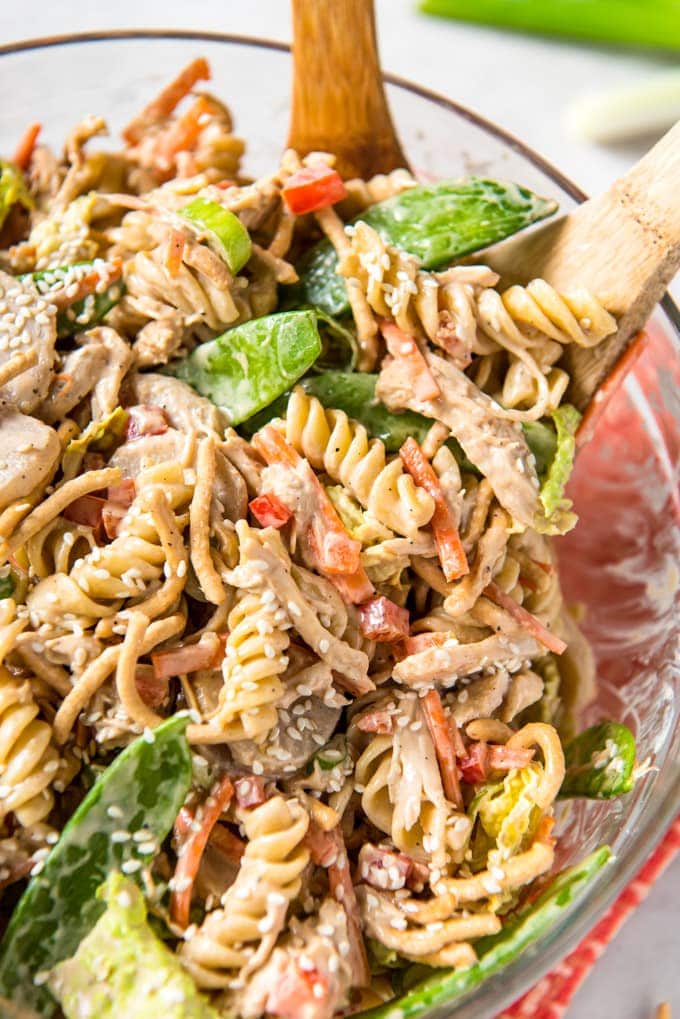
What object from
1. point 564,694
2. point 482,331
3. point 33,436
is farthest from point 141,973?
point 482,331

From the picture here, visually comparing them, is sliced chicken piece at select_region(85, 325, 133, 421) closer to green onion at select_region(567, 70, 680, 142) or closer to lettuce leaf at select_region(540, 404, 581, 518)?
lettuce leaf at select_region(540, 404, 581, 518)

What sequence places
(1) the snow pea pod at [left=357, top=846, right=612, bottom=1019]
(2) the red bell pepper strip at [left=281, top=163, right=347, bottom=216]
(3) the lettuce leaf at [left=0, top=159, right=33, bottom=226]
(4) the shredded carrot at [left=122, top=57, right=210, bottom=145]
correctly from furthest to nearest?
(4) the shredded carrot at [left=122, top=57, right=210, bottom=145] < (3) the lettuce leaf at [left=0, top=159, right=33, bottom=226] < (2) the red bell pepper strip at [left=281, top=163, right=347, bottom=216] < (1) the snow pea pod at [left=357, top=846, right=612, bottom=1019]

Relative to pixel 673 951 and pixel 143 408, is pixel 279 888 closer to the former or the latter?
pixel 143 408

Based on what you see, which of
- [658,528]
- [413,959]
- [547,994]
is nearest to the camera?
[413,959]

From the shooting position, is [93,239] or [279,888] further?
[93,239]

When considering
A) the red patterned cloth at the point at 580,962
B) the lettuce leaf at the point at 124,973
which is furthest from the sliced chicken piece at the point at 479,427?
the lettuce leaf at the point at 124,973

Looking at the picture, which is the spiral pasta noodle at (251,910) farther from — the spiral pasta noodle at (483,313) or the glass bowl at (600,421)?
the spiral pasta noodle at (483,313)

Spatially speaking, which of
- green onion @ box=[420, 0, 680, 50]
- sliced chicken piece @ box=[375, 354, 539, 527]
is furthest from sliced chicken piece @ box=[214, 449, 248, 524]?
green onion @ box=[420, 0, 680, 50]
